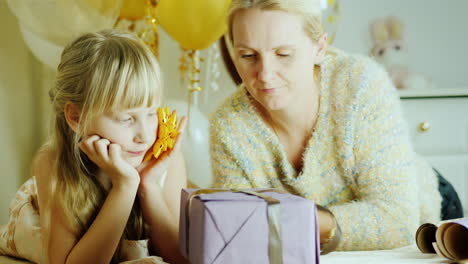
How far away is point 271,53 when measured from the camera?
4.31 feet

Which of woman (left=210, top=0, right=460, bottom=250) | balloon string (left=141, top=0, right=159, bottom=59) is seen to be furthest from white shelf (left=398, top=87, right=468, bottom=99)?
balloon string (left=141, top=0, right=159, bottom=59)

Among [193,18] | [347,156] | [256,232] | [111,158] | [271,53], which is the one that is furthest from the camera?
[193,18]

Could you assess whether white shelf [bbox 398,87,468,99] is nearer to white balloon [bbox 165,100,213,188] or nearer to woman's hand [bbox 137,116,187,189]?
white balloon [bbox 165,100,213,188]

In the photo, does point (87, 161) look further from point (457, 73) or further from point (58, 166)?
point (457, 73)

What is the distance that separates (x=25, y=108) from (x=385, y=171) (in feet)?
5.29

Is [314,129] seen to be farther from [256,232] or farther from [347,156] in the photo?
[256,232]

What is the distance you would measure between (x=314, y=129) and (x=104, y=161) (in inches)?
24.6

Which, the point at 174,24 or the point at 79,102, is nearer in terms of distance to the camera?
the point at 79,102

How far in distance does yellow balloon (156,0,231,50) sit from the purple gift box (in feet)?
4.19

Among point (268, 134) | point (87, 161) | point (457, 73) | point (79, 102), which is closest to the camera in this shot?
point (79, 102)

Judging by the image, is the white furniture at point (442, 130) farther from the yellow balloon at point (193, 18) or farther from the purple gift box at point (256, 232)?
the purple gift box at point (256, 232)

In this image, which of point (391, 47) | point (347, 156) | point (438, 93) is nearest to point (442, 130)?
point (438, 93)

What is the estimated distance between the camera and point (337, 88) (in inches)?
57.9

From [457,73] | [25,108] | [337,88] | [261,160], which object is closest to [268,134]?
[261,160]
